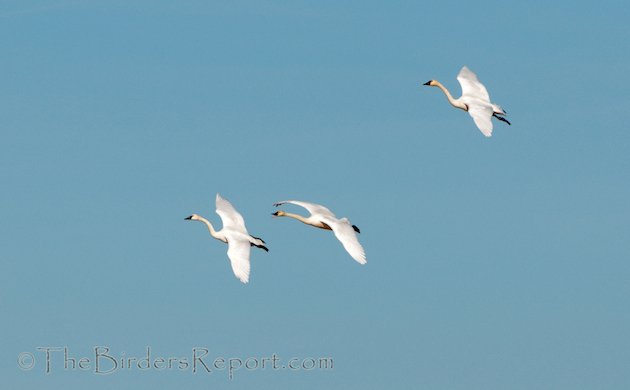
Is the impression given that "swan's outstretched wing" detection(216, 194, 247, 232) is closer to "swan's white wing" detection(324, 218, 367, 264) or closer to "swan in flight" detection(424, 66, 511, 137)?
"swan's white wing" detection(324, 218, 367, 264)

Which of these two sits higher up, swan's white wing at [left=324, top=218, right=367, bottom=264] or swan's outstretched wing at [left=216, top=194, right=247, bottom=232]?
swan's outstretched wing at [left=216, top=194, right=247, bottom=232]

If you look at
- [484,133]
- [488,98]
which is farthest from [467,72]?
[484,133]

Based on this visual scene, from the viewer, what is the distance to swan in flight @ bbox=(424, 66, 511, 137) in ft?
327

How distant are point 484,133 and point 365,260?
13.5m

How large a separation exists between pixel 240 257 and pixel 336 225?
21.3 ft

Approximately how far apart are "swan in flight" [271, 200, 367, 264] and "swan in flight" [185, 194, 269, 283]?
272 cm

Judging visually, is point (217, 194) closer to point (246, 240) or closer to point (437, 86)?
point (246, 240)

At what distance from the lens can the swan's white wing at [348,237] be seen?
287ft

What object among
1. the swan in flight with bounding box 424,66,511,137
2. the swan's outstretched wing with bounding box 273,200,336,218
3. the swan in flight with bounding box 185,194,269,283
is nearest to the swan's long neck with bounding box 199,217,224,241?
the swan in flight with bounding box 185,194,269,283

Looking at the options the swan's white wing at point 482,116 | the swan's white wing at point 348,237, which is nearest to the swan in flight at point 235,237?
the swan's white wing at point 348,237

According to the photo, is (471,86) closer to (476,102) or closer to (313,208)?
(476,102)

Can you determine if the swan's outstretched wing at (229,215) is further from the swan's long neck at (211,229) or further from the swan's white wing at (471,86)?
the swan's white wing at (471,86)

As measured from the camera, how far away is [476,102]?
102500 mm

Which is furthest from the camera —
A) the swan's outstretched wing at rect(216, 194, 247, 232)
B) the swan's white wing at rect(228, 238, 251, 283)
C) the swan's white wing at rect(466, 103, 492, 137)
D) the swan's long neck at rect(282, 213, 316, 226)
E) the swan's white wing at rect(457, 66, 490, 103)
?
the swan's white wing at rect(457, 66, 490, 103)
